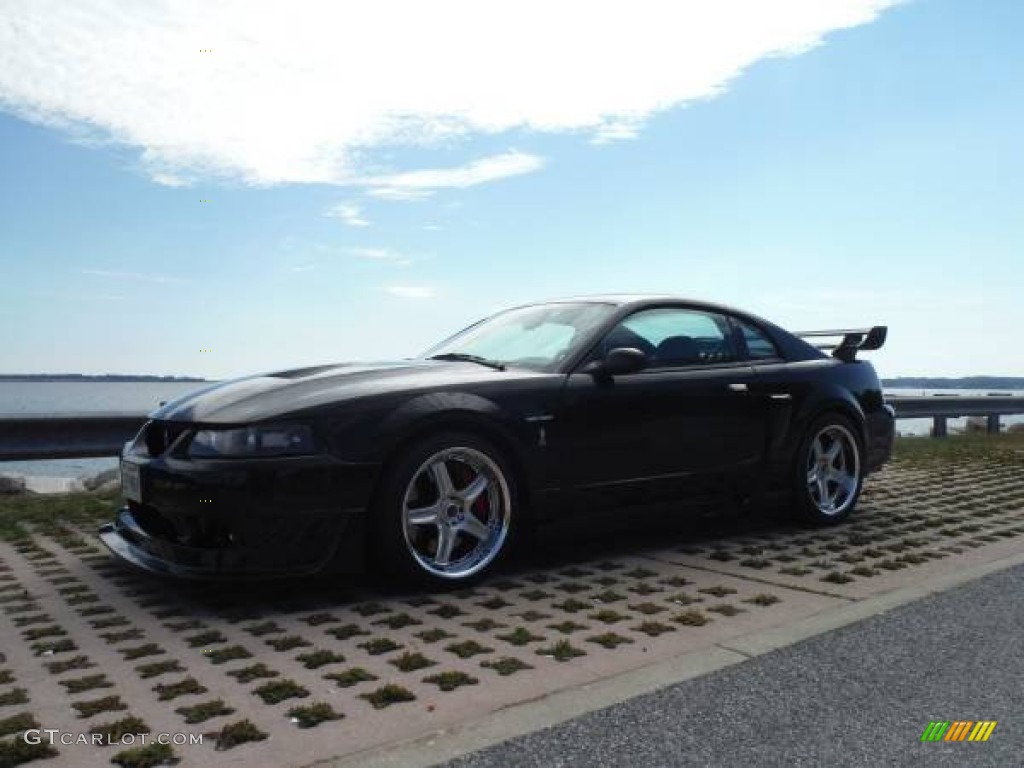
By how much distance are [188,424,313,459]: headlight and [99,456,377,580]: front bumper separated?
0.15 feet

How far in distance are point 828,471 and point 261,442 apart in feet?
12.1

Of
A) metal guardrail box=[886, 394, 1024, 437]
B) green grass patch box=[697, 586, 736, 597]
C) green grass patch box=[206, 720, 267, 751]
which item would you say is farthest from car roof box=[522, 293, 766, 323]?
metal guardrail box=[886, 394, 1024, 437]

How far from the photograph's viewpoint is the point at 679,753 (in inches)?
92.4

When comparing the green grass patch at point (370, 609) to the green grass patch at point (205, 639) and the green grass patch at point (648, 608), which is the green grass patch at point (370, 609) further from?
the green grass patch at point (648, 608)

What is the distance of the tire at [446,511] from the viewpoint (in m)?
3.85

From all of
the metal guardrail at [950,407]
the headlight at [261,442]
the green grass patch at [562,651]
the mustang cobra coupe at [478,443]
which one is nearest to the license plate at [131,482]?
the mustang cobra coupe at [478,443]

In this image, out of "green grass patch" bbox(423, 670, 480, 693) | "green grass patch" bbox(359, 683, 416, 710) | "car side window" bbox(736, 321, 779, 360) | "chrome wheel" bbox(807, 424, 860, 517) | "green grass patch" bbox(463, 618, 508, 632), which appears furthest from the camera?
"chrome wheel" bbox(807, 424, 860, 517)

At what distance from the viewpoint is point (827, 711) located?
2623 millimetres

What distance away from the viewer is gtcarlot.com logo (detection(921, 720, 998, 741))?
2.45 m

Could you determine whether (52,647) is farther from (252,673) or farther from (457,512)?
(457,512)

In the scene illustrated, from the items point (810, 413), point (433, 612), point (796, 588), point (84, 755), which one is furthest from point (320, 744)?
point (810, 413)

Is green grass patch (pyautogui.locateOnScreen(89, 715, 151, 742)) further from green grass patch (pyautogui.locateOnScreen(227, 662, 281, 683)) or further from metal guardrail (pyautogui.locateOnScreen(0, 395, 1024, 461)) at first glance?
metal guardrail (pyautogui.locateOnScreen(0, 395, 1024, 461))

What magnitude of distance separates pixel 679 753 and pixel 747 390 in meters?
3.15

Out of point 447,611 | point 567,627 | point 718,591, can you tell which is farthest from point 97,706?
point 718,591
